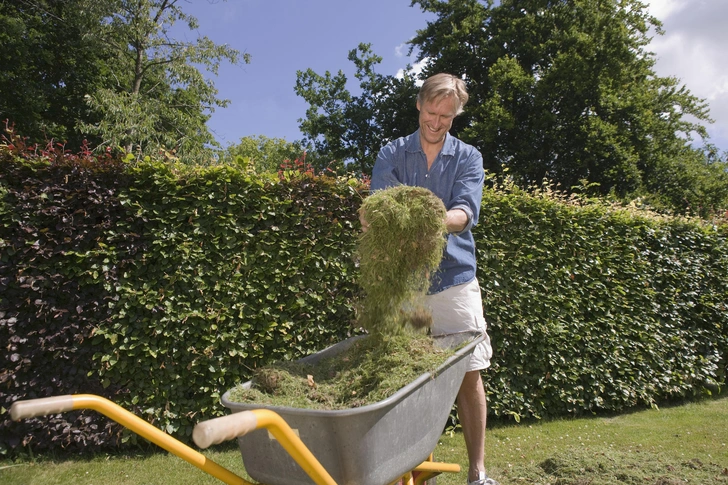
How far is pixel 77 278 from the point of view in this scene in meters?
3.63

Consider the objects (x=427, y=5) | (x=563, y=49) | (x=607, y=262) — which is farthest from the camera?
(x=427, y=5)

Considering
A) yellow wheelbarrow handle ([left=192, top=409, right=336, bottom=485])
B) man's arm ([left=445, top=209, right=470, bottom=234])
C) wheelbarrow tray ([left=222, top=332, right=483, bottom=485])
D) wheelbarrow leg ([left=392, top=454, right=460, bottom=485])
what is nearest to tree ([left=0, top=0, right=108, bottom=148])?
man's arm ([left=445, top=209, right=470, bottom=234])

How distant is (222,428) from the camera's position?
1.20 m

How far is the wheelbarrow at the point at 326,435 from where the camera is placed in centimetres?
142

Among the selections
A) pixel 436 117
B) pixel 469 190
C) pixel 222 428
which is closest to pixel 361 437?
pixel 222 428

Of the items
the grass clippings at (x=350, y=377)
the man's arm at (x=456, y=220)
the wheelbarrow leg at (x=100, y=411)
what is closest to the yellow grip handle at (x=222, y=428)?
the wheelbarrow leg at (x=100, y=411)

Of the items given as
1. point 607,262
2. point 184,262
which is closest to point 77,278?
point 184,262

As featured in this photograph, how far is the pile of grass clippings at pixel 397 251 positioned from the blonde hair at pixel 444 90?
1.87 ft

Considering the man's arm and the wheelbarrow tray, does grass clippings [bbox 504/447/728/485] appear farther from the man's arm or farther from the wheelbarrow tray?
the man's arm

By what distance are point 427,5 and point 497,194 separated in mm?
16585

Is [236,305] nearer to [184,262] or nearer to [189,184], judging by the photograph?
[184,262]

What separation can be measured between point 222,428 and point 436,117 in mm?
1941

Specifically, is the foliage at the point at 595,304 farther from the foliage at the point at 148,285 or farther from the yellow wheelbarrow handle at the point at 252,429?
the yellow wheelbarrow handle at the point at 252,429

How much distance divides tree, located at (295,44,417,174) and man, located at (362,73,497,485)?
15.4 metres
